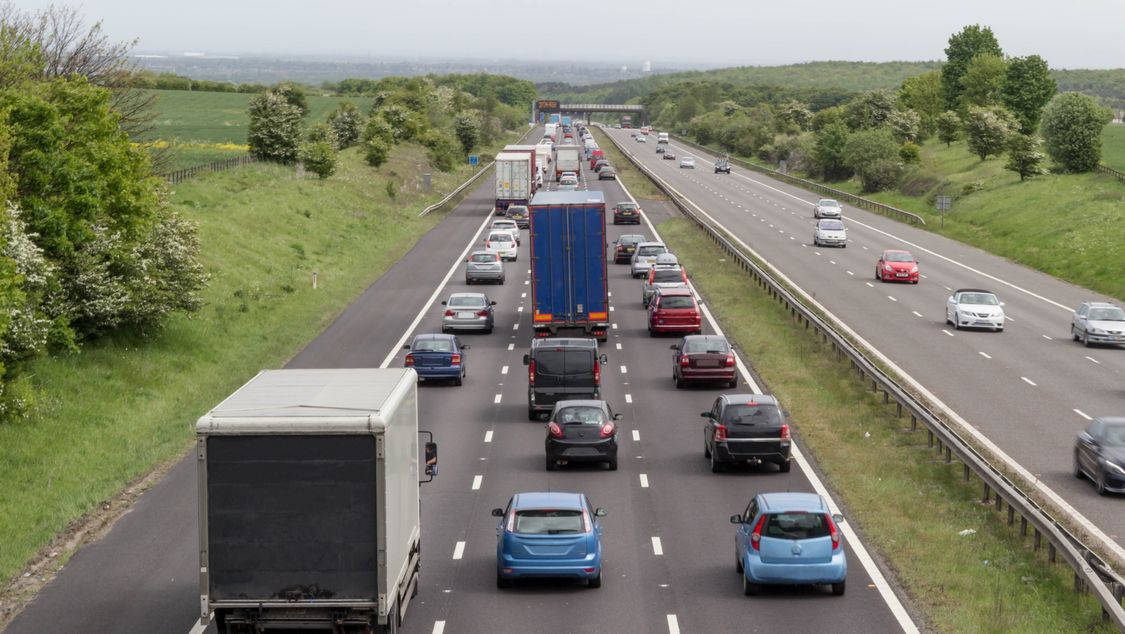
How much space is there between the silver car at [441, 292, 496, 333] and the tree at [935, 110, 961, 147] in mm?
96490

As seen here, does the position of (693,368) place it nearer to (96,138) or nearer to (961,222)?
(96,138)

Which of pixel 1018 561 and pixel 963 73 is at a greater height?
pixel 963 73

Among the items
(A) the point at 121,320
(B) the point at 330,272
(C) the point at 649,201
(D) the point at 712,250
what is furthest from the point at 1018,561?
(C) the point at 649,201

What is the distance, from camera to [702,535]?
2480 centimetres

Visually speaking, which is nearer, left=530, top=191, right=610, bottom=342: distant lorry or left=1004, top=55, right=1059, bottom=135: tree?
left=530, top=191, right=610, bottom=342: distant lorry

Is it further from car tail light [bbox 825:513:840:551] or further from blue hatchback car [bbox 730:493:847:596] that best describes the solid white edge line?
car tail light [bbox 825:513:840:551]

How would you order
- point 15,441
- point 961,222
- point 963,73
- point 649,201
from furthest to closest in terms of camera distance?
point 963,73 < point 649,201 < point 961,222 < point 15,441

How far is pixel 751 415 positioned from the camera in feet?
95.7

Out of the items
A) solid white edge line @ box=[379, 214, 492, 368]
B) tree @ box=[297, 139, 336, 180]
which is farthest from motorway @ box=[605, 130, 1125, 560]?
tree @ box=[297, 139, 336, 180]

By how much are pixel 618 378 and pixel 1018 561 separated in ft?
63.3

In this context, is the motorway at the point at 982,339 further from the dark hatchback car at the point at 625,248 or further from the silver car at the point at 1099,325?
the dark hatchback car at the point at 625,248

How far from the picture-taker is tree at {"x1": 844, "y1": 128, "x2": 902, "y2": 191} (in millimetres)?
116562

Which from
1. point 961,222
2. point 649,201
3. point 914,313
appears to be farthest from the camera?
point 649,201

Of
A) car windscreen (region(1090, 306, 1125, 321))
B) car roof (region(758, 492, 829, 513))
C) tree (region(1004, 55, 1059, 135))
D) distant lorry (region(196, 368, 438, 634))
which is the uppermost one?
tree (region(1004, 55, 1059, 135))
